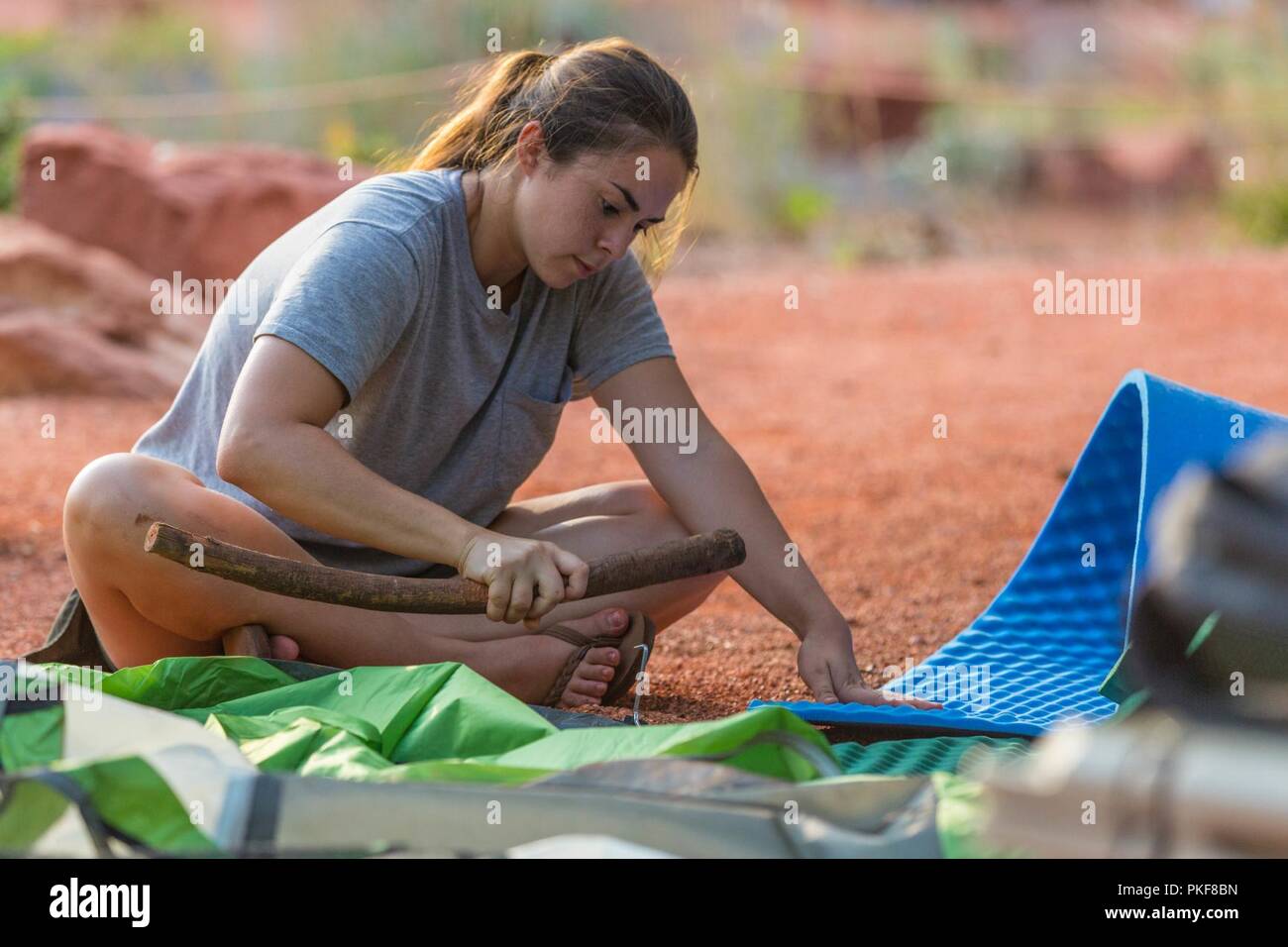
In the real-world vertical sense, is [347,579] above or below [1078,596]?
above

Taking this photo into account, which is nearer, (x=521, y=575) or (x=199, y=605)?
(x=521, y=575)

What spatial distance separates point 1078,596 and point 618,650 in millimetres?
869

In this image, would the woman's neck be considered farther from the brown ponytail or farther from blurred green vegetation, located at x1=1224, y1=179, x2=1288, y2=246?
blurred green vegetation, located at x1=1224, y1=179, x2=1288, y2=246

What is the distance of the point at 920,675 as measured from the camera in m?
2.23

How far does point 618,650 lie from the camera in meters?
2.06

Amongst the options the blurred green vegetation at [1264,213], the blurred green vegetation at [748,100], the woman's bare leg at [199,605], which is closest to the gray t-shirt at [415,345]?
the woman's bare leg at [199,605]

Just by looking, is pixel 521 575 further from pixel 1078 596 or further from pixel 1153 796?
pixel 1078 596

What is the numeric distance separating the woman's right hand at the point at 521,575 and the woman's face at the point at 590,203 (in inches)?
18.1

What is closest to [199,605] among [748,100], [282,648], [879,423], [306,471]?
[282,648]

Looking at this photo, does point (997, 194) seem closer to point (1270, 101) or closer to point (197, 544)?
point (1270, 101)

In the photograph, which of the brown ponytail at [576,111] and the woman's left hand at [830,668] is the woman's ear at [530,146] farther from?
the woman's left hand at [830,668]

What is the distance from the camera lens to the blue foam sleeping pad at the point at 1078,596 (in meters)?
1.99

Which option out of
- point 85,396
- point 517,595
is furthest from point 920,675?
point 85,396
